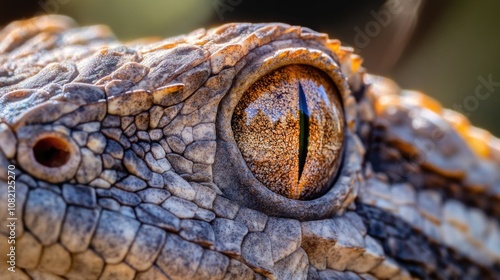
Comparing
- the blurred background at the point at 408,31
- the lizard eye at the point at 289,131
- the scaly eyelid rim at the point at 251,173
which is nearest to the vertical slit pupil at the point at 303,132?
the lizard eye at the point at 289,131

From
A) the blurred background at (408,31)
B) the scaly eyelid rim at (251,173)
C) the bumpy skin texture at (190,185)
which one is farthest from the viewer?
the blurred background at (408,31)

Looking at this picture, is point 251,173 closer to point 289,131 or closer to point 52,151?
point 289,131

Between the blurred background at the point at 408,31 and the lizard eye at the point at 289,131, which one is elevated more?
the blurred background at the point at 408,31

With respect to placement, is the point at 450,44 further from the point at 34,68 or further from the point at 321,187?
the point at 34,68

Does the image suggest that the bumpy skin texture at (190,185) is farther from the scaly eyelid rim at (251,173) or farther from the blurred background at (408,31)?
the blurred background at (408,31)

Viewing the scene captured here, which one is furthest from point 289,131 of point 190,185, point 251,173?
point 190,185

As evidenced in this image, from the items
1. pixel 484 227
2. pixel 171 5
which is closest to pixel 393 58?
pixel 171 5
